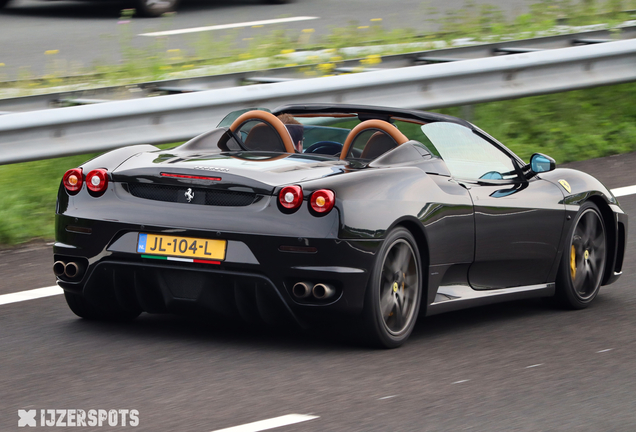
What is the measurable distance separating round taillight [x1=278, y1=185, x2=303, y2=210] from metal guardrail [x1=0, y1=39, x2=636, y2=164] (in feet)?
10.9

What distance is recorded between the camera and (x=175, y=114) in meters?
8.88

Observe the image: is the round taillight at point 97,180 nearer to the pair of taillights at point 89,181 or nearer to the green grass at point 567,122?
the pair of taillights at point 89,181

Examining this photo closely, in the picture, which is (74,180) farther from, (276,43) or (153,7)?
(153,7)

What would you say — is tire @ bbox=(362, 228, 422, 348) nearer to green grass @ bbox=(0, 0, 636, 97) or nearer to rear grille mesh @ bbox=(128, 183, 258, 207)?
rear grille mesh @ bbox=(128, 183, 258, 207)

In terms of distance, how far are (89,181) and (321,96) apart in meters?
4.17

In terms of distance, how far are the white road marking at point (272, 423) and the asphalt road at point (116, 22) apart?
829 centimetres

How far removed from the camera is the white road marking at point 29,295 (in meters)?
6.84

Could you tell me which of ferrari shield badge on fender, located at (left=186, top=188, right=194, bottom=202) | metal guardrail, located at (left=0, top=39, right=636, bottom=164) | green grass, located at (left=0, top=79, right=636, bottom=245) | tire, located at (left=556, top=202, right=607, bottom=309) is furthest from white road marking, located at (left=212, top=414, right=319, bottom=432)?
green grass, located at (left=0, top=79, right=636, bottom=245)

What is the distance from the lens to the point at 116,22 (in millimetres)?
16109

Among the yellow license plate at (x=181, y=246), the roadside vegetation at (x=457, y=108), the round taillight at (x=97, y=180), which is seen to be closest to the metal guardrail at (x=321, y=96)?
the roadside vegetation at (x=457, y=108)

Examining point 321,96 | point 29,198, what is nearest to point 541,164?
point 321,96

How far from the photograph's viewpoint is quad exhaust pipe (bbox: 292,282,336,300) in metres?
5.41

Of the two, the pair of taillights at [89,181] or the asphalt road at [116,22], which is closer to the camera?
the pair of taillights at [89,181]

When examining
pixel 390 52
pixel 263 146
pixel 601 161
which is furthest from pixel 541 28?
pixel 263 146
